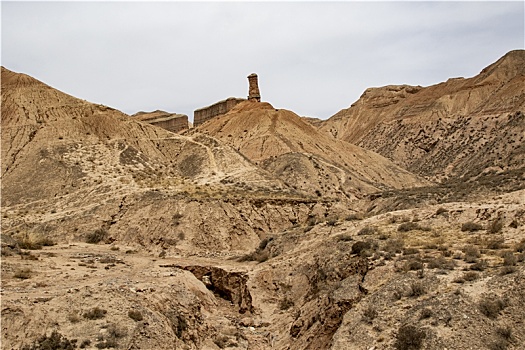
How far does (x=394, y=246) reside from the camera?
18.2m

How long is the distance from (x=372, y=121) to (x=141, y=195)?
69987 millimetres

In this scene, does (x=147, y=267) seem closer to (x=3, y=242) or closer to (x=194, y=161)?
(x=3, y=242)

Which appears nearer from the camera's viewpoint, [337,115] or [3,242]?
[3,242]

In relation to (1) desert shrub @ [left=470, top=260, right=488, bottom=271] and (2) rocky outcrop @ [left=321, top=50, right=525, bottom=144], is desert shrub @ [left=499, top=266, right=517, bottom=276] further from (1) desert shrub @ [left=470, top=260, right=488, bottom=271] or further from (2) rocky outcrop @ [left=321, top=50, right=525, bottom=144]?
(2) rocky outcrop @ [left=321, top=50, right=525, bottom=144]

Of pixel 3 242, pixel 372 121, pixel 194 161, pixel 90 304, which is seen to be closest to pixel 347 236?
pixel 90 304

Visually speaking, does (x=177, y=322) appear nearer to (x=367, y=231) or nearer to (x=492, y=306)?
(x=367, y=231)

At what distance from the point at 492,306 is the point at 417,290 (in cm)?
205

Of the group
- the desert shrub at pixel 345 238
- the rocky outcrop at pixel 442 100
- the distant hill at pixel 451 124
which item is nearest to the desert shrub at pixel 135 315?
the desert shrub at pixel 345 238

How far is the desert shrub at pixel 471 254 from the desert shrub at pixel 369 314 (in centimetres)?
315

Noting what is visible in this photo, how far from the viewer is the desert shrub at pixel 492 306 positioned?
43.1 feet

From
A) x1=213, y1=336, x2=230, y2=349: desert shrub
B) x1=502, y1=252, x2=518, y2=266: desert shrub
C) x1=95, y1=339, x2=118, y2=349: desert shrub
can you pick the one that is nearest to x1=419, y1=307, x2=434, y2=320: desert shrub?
x1=502, y1=252, x2=518, y2=266: desert shrub

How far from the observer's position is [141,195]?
36.7 meters

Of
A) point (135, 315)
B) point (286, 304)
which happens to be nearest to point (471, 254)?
point (286, 304)

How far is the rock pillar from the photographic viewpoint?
246ft
